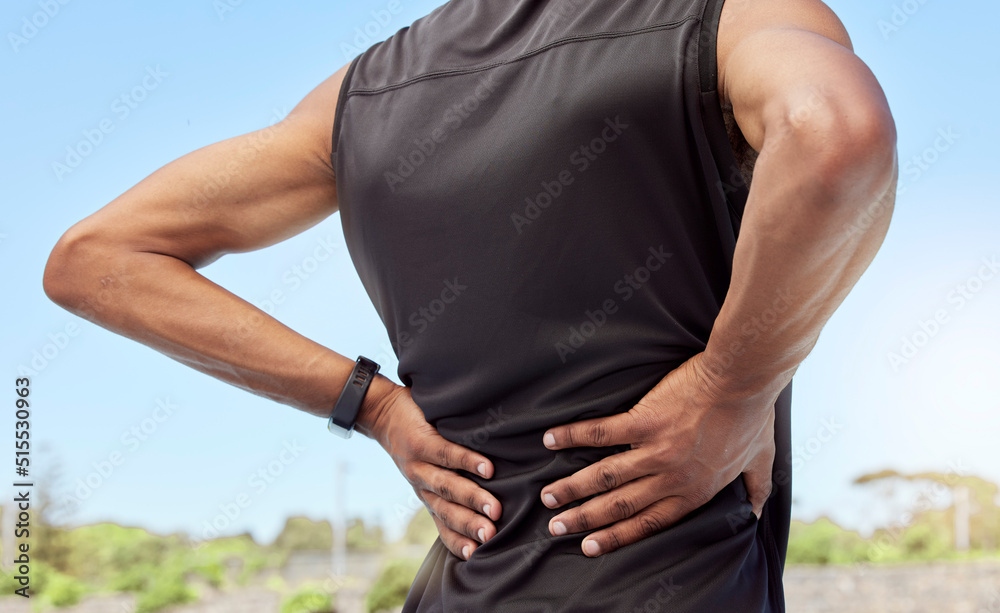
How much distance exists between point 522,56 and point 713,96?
0.70 ft

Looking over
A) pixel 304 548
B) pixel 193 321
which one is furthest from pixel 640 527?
pixel 304 548

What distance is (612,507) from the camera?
2.02ft

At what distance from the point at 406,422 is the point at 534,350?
0.86 feet

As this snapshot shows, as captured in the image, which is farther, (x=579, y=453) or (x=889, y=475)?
(x=889, y=475)

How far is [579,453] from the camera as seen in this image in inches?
25.2

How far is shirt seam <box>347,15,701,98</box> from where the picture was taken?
0.57m

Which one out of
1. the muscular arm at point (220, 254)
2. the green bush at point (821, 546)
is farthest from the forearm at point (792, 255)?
the green bush at point (821, 546)

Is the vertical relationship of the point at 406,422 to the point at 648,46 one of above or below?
below

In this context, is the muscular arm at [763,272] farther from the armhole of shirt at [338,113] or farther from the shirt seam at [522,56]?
the armhole of shirt at [338,113]

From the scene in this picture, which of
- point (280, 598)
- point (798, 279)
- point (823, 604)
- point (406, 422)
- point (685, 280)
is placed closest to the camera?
point (798, 279)

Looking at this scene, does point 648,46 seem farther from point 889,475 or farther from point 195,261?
point 889,475

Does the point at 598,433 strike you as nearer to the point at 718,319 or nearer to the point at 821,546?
the point at 718,319

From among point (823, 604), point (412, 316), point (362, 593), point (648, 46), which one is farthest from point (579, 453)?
point (362, 593)

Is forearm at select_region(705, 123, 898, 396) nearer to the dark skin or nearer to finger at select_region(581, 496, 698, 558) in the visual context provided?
the dark skin
